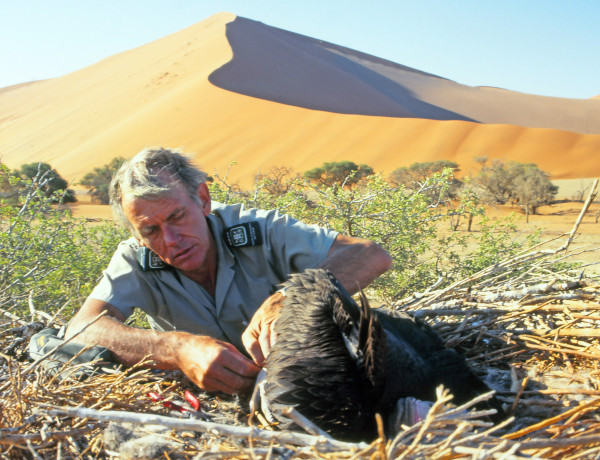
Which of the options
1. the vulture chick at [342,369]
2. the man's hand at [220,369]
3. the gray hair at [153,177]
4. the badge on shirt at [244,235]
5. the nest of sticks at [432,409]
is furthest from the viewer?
the badge on shirt at [244,235]

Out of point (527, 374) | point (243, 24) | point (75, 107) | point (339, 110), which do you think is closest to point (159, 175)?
point (527, 374)

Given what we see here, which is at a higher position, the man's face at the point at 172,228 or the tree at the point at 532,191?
the man's face at the point at 172,228

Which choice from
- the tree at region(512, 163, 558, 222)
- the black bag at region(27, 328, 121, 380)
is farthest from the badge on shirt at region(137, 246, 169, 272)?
the tree at region(512, 163, 558, 222)

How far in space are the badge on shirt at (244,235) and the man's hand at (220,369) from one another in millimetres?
996

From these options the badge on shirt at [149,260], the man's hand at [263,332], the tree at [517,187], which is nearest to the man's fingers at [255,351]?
the man's hand at [263,332]

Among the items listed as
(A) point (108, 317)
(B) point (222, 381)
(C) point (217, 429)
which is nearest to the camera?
(C) point (217, 429)

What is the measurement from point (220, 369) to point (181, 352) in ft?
0.80

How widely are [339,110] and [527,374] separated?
148 feet

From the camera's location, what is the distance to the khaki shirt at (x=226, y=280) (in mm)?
2920

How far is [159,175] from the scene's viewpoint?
2959mm

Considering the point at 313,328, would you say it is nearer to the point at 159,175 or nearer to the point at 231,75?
the point at 159,175

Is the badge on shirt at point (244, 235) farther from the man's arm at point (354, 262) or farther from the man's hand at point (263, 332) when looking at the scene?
the man's hand at point (263, 332)

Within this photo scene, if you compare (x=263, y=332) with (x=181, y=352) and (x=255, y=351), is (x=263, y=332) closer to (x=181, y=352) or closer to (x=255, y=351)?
(x=255, y=351)

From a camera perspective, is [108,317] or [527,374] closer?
[527,374]
